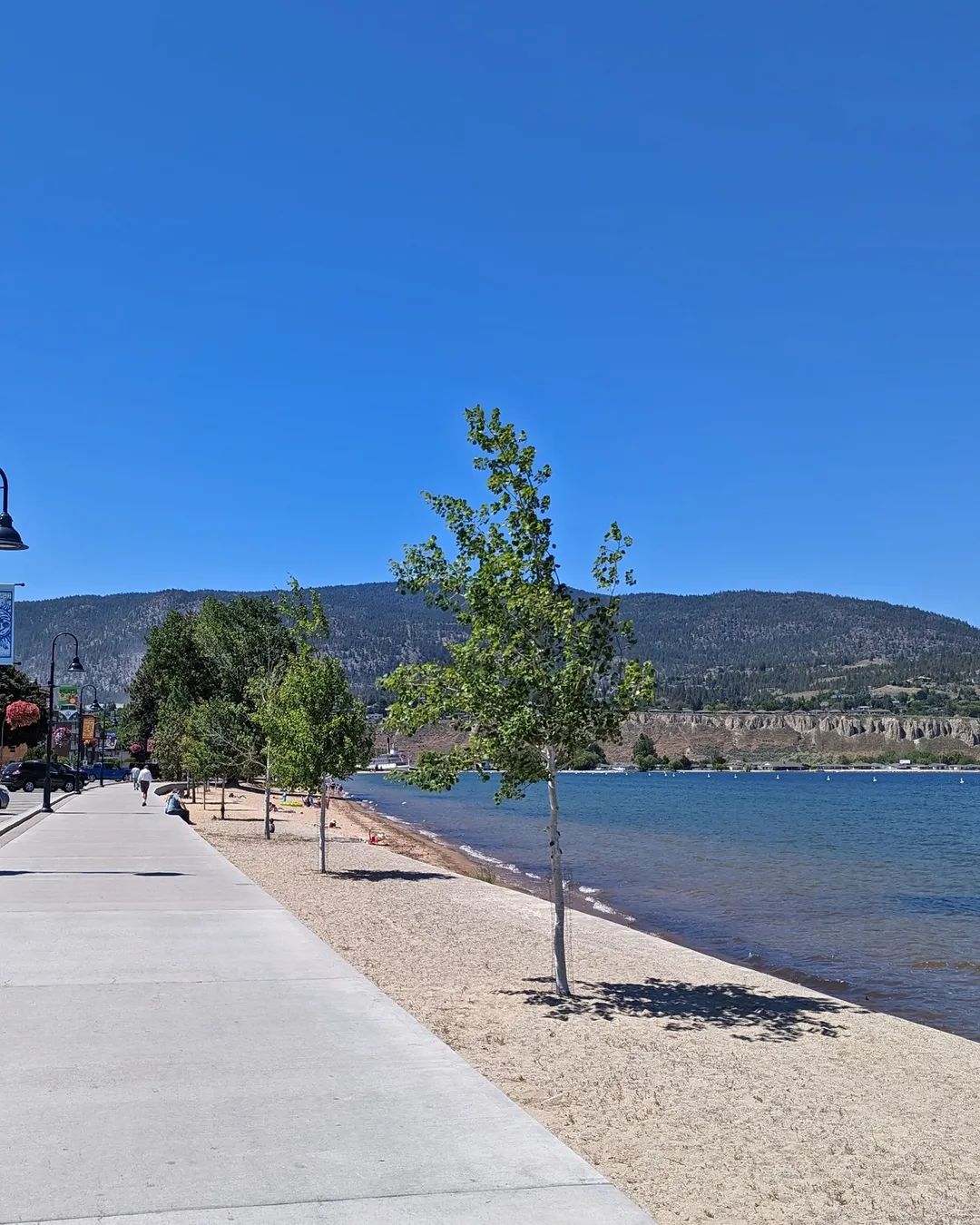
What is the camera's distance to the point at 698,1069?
7.95m

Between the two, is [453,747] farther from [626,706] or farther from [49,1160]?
[49,1160]

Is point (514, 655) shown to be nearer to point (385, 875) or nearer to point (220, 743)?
point (385, 875)

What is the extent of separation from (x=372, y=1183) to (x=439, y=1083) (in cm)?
166

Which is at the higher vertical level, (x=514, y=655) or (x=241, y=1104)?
(x=514, y=655)

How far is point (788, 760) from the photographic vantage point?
187500 mm

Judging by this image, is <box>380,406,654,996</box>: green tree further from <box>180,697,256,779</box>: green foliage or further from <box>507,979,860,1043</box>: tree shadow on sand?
<box>180,697,256,779</box>: green foliage

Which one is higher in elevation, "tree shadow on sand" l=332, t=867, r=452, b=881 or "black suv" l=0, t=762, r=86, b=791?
"black suv" l=0, t=762, r=86, b=791

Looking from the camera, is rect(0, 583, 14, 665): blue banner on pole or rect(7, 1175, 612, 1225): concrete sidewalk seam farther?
rect(0, 583, 14, 665): blue banner on pole

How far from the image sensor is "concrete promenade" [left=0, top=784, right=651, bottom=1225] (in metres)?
4.64

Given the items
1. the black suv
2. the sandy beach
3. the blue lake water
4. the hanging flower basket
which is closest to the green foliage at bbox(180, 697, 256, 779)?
the blue lake water

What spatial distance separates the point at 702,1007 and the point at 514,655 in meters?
3.56

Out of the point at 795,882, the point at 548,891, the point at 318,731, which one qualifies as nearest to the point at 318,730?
the point at 318,731

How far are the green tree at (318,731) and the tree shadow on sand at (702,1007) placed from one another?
1068 centimetres

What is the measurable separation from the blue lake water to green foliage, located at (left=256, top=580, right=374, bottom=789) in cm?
554
